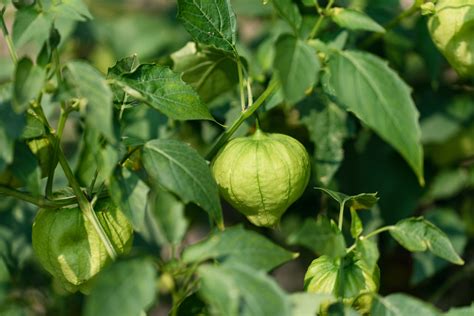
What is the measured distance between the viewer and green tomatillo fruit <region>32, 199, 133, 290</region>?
91cm

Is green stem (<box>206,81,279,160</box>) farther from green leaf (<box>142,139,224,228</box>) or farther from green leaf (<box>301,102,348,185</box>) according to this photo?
green leaf (<box>301,102,348,185</box>)

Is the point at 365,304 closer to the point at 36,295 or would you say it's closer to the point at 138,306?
the point at 138,306

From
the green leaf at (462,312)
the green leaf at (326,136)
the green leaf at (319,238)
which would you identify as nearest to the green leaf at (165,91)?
the green leaf at (319,238)

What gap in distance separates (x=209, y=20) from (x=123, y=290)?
0.46 m

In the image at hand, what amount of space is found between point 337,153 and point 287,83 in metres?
0.69

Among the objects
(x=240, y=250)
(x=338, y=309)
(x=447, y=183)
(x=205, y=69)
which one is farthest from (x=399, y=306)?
(x=447, y=183)

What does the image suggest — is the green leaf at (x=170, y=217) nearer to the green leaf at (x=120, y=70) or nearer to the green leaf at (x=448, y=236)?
the green leaf at (x=120, y=70)

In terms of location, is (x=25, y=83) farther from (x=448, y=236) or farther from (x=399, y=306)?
(x=448, y=236)

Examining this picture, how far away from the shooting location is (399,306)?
0.81 meters

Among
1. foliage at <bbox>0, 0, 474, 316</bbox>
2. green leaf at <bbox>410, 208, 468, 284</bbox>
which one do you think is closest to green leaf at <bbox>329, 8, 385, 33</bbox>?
foliage at <bbox>0, 0, 474, 316</bbox>

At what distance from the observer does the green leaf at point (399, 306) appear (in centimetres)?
80

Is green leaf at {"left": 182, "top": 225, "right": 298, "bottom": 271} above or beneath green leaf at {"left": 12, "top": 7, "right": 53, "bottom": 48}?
beneath

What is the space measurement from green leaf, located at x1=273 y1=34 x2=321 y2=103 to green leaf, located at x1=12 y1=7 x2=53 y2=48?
24cm

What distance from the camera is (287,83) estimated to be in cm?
73
